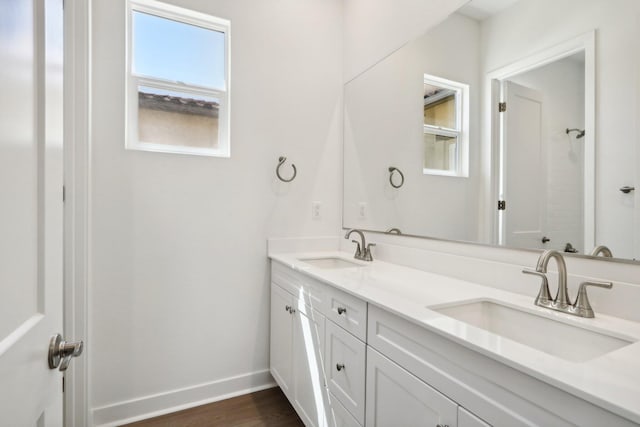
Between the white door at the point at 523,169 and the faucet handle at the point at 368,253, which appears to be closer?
Result: the white door at the point at 523,169

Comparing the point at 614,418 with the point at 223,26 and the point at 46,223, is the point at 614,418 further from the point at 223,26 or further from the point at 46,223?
the point at 223,26

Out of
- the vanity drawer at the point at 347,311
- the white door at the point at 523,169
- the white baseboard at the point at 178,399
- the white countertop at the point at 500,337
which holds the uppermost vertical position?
the white door at the point at 523,169

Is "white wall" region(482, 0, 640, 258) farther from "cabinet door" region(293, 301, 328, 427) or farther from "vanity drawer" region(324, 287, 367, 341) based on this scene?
"cabinet door" region(293, 301, 328, 427)

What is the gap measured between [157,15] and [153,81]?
16.2 inches

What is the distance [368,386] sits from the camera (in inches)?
45.3

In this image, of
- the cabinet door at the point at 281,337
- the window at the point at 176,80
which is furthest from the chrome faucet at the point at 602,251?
the window at the point at 176,80

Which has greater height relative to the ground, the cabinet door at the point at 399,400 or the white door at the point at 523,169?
the white door at the point at 523,169

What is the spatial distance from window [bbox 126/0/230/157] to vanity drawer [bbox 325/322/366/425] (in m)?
1.33

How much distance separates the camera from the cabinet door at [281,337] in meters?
1.82

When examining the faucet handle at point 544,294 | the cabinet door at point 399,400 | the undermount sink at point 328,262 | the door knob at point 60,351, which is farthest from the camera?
the undermount sink at point 328,262

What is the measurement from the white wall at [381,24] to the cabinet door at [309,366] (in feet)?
5.33

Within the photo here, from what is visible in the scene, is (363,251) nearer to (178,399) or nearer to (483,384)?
(483,384)

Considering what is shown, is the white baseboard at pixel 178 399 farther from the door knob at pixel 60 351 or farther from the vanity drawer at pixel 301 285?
the door knob at pixel 60 351

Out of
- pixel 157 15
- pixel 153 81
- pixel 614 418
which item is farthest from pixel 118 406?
pixel 157 15
